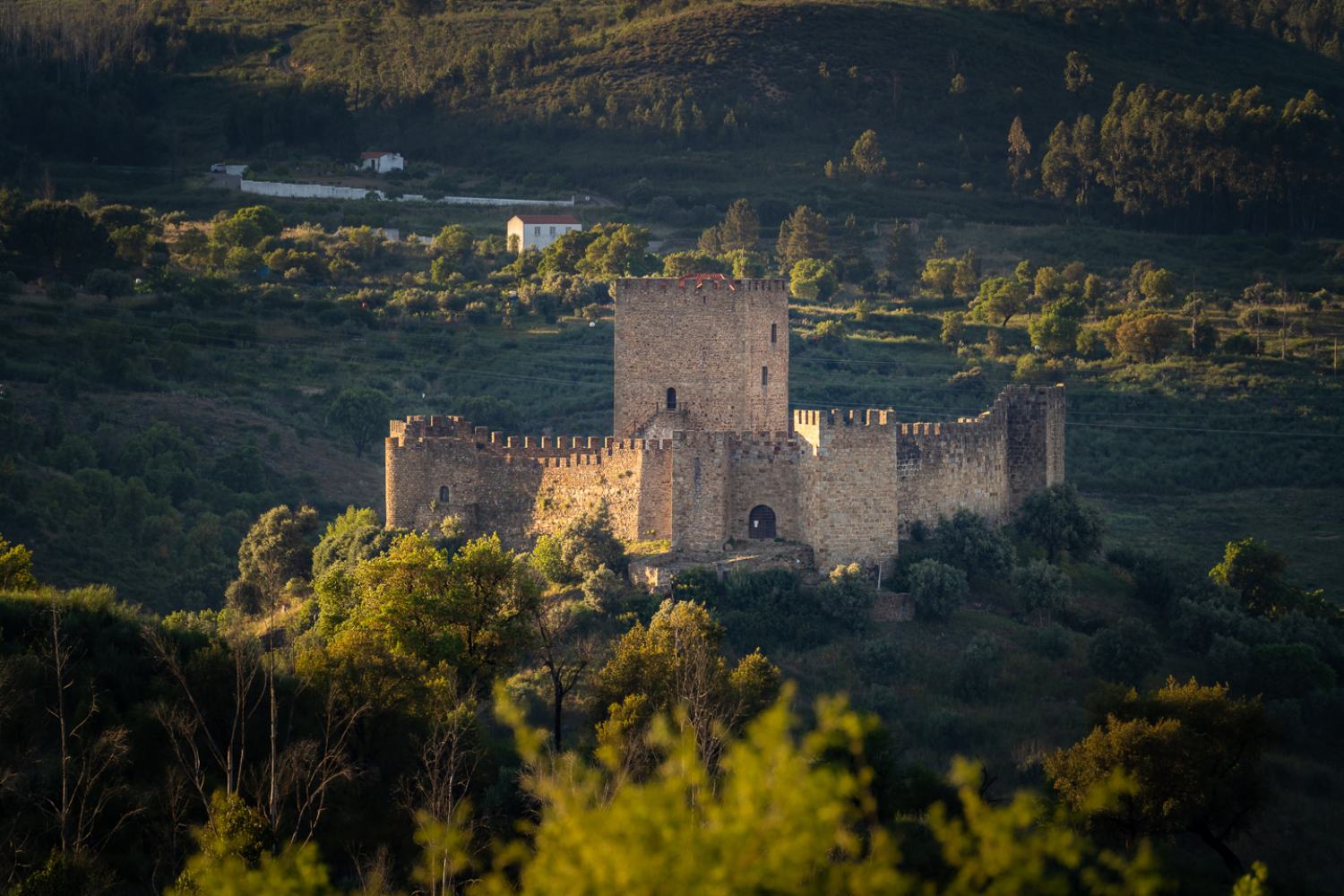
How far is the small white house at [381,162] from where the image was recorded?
95875mm

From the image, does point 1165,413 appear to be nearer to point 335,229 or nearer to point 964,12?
point 335,229

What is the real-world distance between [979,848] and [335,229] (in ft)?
228

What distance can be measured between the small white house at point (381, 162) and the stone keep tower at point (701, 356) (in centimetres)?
5692

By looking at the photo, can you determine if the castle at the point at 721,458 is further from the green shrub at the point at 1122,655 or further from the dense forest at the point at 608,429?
the green shrub at the point at 1122,655

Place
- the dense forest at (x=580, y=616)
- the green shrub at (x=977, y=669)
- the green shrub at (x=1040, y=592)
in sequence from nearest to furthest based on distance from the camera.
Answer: the dense forest at (x=580, y=616) → the green shrub at (x=977, y=669) → the green shrub at (x=1040, y=592)

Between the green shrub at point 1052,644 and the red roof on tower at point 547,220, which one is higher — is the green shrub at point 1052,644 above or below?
below

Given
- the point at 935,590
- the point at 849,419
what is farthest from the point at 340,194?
the point at 935,590

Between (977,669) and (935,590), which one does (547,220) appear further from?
(977,669)

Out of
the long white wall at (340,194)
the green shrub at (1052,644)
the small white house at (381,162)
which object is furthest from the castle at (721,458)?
the small white house at (381,162)

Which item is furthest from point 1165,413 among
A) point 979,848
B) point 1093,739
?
point 979,848

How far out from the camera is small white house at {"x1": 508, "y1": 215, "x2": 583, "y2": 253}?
254 ft

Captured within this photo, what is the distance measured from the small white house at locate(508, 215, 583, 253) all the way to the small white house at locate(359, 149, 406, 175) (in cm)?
1881

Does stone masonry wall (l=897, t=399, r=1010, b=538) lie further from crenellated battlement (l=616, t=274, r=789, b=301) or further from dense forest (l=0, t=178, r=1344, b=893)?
crenellated battlement (l=616, t=274, r=789, b=301)

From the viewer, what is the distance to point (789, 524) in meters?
37.8
